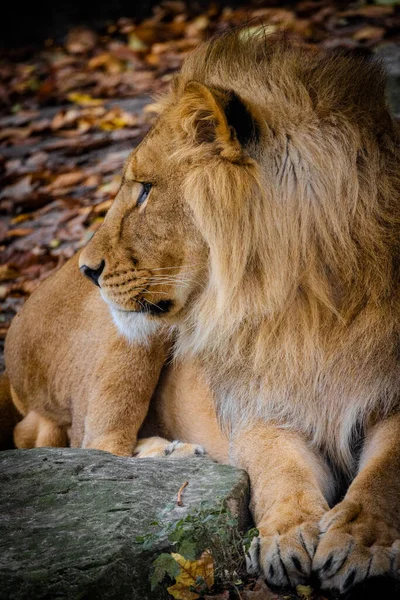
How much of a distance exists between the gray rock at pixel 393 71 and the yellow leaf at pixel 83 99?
2466mm

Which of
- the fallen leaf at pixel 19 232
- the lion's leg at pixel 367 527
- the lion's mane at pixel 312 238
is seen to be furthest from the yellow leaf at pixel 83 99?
the lion's leg at pixel 367 527

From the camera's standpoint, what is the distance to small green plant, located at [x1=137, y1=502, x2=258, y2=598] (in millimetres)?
2049

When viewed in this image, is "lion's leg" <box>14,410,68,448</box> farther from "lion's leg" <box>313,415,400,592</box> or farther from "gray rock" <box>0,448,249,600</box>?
"lion's leg" <box>313,415,400,592</box>

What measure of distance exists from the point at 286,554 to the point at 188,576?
0.25 m

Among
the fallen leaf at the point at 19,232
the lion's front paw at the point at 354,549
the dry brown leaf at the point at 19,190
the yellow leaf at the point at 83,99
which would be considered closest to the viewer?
the lion's front paw at the point at 354,549

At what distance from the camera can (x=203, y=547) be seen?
2189mm

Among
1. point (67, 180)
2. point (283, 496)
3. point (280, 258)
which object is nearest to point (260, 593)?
point (283, 496)

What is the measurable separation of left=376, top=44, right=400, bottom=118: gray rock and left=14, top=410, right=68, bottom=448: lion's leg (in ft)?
8.85

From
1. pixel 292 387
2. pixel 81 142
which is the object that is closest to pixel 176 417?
pixel 292 387

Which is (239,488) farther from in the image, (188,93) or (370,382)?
(188,93)

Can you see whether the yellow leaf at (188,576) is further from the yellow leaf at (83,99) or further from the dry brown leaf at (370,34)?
the yellow leaf at (83,99)

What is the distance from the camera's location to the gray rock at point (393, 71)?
5402mm

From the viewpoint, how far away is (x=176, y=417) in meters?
3.34

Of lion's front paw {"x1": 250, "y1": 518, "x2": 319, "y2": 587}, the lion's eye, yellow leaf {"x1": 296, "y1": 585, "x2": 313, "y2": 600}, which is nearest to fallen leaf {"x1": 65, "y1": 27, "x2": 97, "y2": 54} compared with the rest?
the lion's eye
